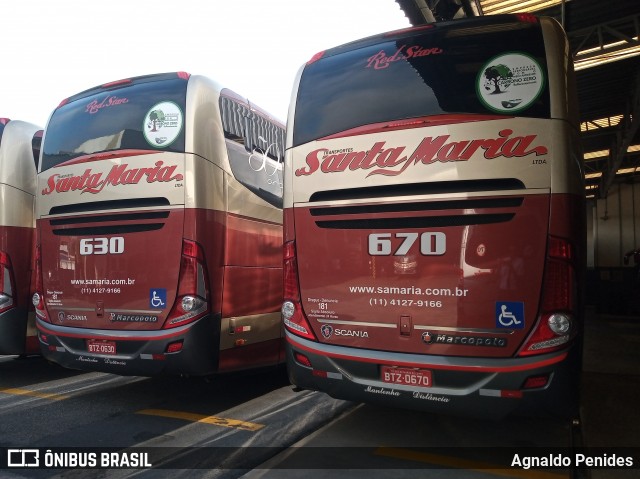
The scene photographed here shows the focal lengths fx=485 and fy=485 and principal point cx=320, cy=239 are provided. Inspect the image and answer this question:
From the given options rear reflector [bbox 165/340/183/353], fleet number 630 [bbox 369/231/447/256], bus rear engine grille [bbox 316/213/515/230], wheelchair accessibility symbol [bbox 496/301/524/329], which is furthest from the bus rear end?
wheelchair accessibility symbol [bbox 496/301/524/329]

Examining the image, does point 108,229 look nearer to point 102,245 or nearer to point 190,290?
point 102,245

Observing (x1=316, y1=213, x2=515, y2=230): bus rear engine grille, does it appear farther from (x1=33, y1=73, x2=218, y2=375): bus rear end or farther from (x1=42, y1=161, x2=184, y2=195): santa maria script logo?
(x1=42, y1=161, x2=184, y2=195): santa maria script logo

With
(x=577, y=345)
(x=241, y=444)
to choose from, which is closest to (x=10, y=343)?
(x=241, y=444)

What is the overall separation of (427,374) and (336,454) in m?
1.09

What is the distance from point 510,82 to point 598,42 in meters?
7.11

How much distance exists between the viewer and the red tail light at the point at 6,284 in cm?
587

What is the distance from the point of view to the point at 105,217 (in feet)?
16.5

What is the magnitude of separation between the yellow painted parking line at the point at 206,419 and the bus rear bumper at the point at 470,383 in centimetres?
123

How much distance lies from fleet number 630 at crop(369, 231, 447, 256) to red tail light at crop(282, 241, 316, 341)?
76 centimetres

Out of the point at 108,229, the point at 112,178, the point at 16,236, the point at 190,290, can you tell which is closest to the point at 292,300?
the point at 190,290

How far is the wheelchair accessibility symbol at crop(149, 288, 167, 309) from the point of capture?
15.5 ft

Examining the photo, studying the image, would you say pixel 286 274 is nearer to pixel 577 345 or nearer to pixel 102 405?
pixel 577 345

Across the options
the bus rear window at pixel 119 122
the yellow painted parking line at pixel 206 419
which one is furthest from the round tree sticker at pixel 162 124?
the yellow painted parking line at pixel 206 419

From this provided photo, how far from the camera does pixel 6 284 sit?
5906 millimetres
